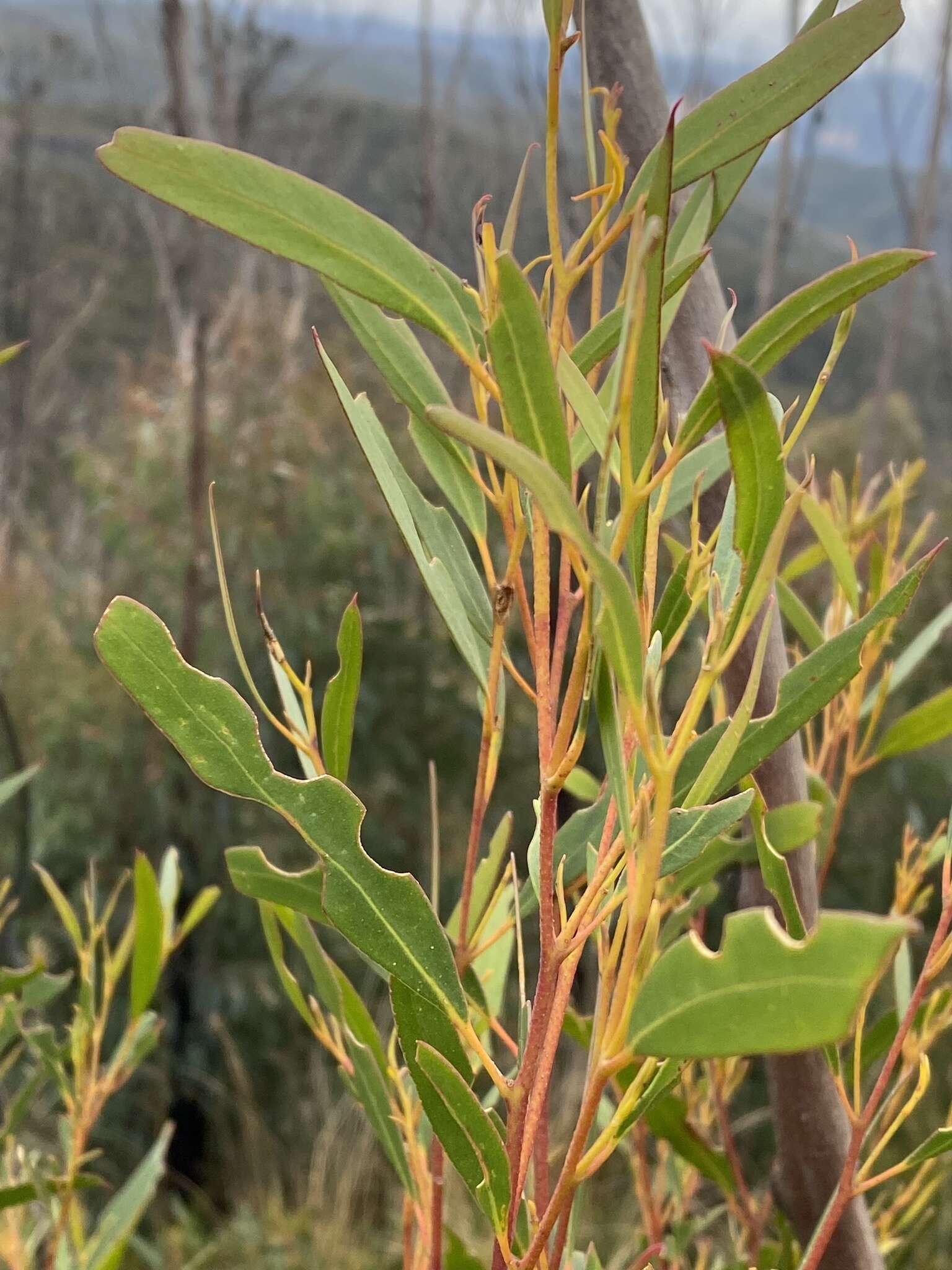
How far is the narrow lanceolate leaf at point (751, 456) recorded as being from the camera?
0.51ft

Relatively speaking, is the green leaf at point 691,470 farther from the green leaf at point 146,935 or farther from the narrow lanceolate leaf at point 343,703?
the green leaf at point 146,935

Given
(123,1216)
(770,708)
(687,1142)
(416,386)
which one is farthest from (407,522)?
(123,1216)

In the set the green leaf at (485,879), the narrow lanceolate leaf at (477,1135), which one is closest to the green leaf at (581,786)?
the green leaf at (485,879)

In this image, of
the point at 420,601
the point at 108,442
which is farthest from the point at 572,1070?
the point at 108,442

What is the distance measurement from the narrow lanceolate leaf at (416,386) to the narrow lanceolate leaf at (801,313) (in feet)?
0.19

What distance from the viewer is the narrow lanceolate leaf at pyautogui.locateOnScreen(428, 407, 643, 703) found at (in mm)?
131

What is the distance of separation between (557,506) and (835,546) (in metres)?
0.22

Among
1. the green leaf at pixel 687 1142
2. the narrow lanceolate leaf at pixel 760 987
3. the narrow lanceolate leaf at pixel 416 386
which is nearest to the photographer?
the narrow lanceolate leaf at pixel 760 987

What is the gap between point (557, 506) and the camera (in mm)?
133

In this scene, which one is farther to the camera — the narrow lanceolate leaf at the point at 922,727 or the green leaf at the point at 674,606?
the narrow lanceolate leaf at the point at 922,727

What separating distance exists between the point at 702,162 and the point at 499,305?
0.07 metres

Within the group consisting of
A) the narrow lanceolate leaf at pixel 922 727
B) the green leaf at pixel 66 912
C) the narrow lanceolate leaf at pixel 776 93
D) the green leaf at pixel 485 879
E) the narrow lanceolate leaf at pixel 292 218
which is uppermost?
the narrow lanceolate leaf at pixel 776 93

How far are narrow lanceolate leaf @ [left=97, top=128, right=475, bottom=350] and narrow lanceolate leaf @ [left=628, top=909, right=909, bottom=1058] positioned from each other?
12 cm

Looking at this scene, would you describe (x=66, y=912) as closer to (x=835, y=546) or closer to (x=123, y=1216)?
(x=123, y=1216)
